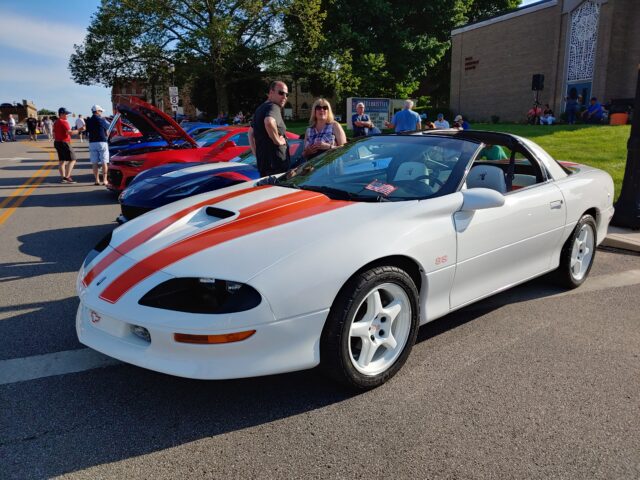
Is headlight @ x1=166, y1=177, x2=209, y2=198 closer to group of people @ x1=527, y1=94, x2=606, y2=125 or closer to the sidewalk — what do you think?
the sidewalk

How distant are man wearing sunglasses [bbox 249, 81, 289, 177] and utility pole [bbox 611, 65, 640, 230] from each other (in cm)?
471

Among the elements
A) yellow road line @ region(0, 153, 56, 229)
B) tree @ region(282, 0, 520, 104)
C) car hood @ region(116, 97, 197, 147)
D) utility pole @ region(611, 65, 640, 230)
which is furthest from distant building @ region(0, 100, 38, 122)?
utility pole @ region(611, 65, 640, 230)

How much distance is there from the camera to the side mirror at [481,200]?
321 centimetres

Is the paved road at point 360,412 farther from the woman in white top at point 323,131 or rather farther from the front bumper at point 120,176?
the front bumper at point 120,176

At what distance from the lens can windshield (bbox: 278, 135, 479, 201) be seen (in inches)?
134

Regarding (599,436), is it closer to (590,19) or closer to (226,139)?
(226,139)

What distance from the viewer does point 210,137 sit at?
423 inches

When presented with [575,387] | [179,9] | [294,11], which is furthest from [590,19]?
[575,387]

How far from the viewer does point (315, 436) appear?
2461mm

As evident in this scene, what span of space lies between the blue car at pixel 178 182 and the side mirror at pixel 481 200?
3.59 meters

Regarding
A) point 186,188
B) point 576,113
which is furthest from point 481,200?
point 576,113

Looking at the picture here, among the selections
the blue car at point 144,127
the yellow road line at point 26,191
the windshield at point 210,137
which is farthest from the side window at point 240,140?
the yellow road line at point 26,191

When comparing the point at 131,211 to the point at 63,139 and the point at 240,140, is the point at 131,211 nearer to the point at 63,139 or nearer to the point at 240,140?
the point at 240,140

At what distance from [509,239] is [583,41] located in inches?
1074
